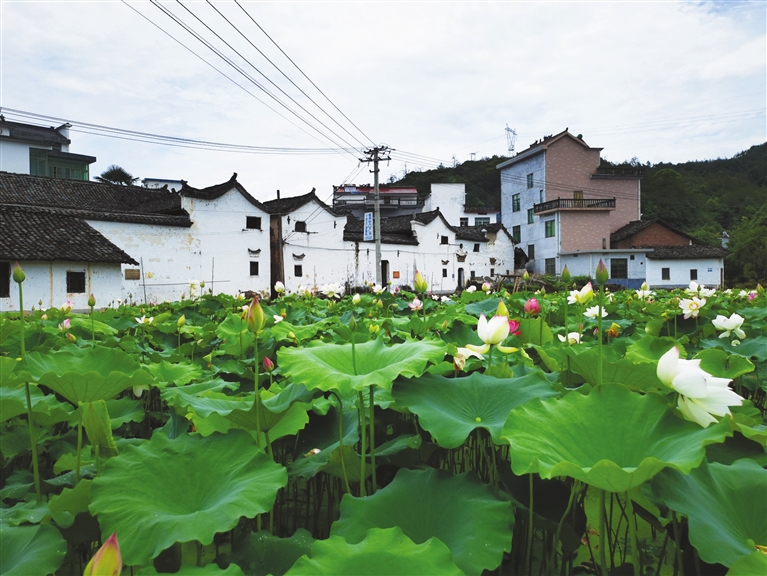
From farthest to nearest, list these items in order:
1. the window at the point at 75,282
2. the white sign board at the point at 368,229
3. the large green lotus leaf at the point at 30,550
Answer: the white sign board at the point at 368,229
the window at the point at 75,282
the large green lotus leaf at the point at 30,550

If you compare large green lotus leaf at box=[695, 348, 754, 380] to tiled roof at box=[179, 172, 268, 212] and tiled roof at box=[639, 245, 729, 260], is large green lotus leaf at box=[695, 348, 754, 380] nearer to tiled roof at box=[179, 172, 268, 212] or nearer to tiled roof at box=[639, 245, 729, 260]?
tiled roof at box=[179, 172, 268, 212]

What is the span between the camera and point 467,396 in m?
0.99

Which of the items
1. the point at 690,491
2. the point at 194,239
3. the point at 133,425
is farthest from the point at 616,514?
the point at 194,239

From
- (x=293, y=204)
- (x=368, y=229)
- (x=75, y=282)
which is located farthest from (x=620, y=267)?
(x=75, y=282)

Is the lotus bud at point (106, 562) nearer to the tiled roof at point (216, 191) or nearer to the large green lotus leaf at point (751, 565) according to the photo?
the large green lotus leaf at point (751, 565)

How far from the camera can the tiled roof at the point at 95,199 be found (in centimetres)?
1503

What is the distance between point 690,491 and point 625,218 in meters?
29.4

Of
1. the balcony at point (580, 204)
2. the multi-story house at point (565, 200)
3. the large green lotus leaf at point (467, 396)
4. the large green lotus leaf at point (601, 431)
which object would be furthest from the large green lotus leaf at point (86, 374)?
the balcony at point (580, 204)

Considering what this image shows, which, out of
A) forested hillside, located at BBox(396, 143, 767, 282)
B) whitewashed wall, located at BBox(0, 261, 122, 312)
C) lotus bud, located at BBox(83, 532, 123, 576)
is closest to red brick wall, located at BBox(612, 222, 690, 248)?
forested hillside, located at BBox(396, 143, 767, 282)

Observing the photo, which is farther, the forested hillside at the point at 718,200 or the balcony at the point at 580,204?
the forested hillside at the point at 718,200

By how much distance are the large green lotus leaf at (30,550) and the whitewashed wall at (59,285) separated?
11736 mm

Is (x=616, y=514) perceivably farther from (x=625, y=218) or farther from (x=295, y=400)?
(x=625, y=218)

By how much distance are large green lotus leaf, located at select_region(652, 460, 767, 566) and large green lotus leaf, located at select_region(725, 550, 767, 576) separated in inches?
2.0

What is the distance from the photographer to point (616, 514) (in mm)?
1317
